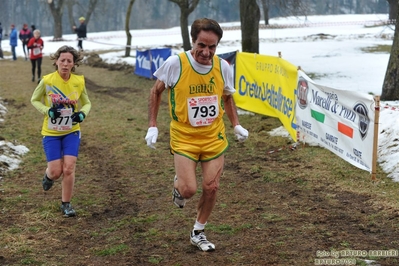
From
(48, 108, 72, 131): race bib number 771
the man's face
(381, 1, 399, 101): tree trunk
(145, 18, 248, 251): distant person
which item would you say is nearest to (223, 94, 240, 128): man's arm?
(145, 18, 248, 251): distant person

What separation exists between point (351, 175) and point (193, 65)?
159 inches

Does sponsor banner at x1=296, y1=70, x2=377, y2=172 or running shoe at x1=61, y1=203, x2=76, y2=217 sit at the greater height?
sponsor banner at x1=296, y1=70, x2=377, y2=172

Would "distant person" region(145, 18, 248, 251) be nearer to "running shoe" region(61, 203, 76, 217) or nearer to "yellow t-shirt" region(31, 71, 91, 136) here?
"yellow t-shirt" region(31, 71, 91, 136)

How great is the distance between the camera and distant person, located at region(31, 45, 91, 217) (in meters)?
6.92

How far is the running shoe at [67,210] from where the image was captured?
23.3 feet

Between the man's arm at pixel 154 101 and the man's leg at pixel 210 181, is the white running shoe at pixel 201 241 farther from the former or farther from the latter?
the man's arm at pixel 154 101

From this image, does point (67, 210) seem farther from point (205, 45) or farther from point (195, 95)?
point (205, 45)

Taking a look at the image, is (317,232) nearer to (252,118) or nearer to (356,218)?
(356,218)

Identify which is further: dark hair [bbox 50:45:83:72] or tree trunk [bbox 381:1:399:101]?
tree trunk [bbox 381:1:399:101]

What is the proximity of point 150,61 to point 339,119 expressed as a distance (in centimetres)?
1425

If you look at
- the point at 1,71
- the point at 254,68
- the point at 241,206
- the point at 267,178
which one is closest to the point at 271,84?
the point at 254,68

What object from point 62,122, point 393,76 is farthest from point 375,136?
point 393,76

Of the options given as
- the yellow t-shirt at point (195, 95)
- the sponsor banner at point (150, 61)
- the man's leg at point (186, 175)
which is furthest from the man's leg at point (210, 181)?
the sponsor banner at point (150, 61)

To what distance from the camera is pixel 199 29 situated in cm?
529
